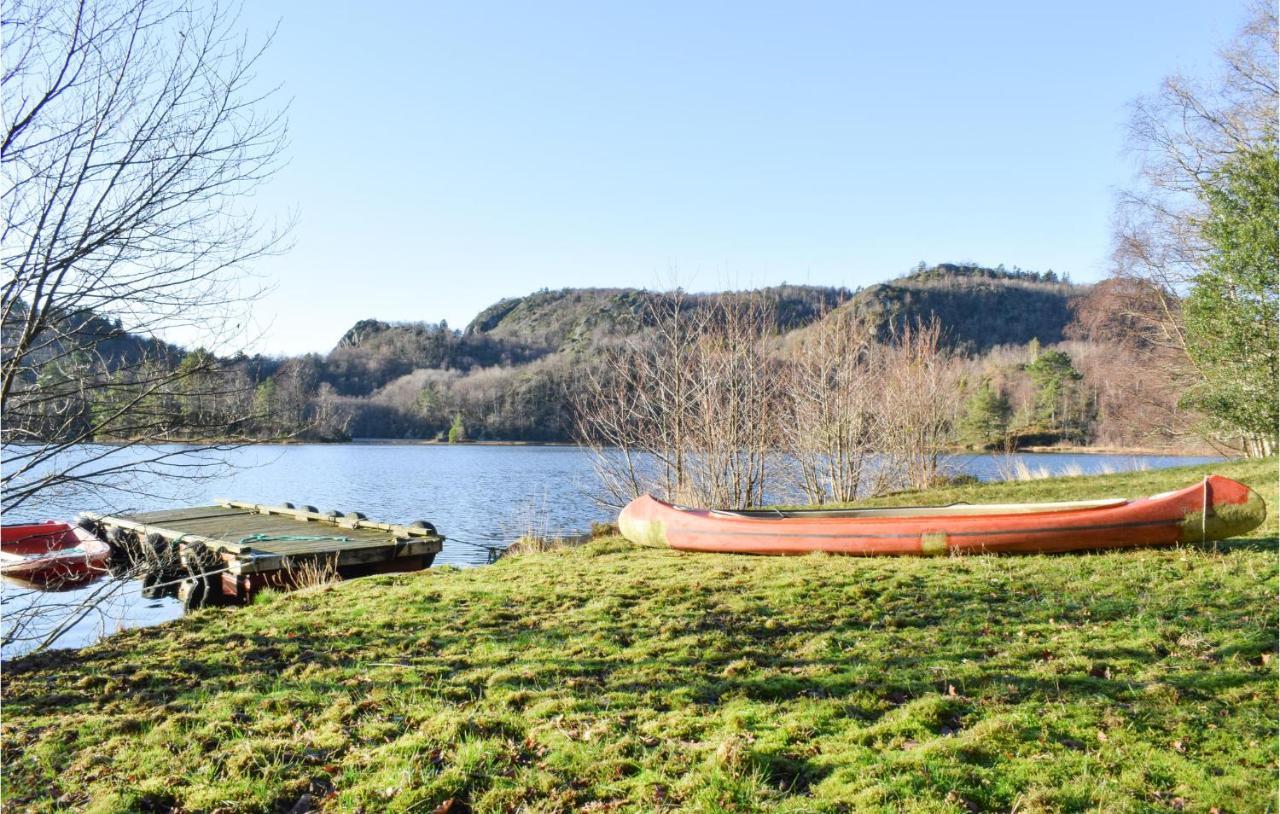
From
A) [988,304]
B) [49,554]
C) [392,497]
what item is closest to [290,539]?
[49,554]

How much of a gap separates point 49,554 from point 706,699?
1173 centimetres

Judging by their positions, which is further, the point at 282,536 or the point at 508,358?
the point at 508,358

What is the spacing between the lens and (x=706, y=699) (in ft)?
15.4

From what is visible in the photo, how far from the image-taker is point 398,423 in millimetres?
93375

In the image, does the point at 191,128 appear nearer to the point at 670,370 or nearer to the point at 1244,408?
the point at 670,370

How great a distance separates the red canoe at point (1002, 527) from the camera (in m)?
7.98

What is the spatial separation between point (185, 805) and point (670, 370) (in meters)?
12.3

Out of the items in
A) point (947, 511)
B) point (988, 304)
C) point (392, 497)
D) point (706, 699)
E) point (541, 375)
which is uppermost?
point (988, 304)

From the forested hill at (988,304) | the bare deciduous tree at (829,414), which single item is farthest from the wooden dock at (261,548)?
the forested hill at (988,304)

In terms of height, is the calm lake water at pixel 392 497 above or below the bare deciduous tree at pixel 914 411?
below

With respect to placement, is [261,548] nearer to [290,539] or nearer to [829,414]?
[290,539]

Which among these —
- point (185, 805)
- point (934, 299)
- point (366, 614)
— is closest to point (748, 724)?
point (185, 805)

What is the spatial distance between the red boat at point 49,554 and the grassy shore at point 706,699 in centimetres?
562

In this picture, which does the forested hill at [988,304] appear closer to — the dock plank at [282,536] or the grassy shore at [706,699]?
the dock plank at [282,536]
